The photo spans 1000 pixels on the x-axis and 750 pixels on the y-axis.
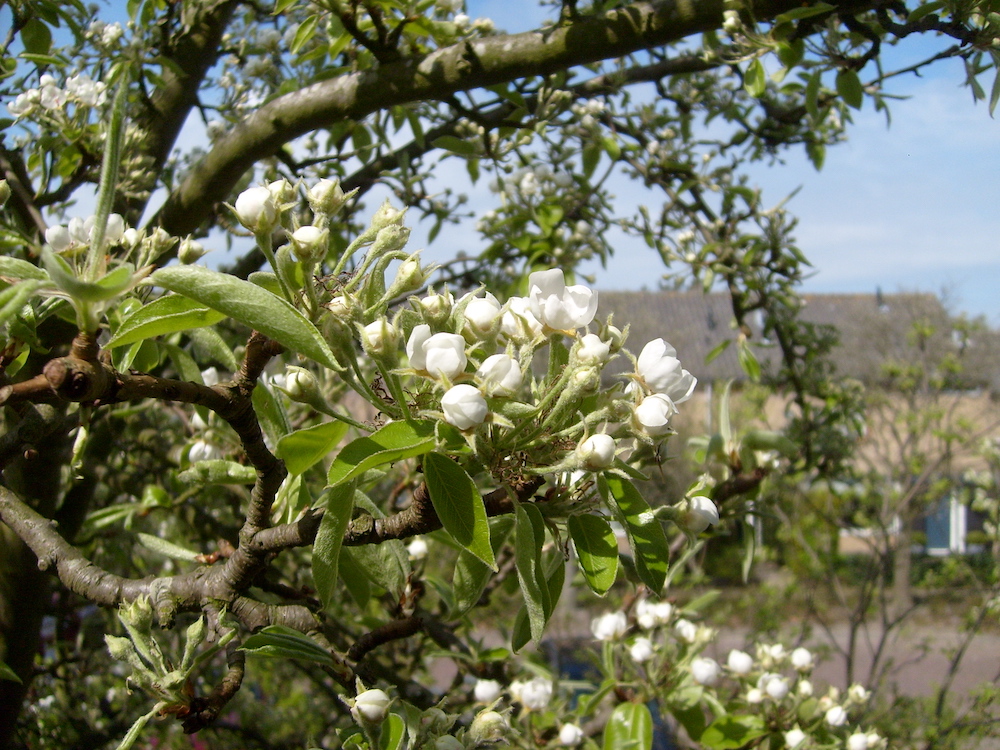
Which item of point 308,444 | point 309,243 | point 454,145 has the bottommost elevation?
point 308,444

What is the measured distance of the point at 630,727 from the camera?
1827 mm

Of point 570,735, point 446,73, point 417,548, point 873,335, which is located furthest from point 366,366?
point 873,335

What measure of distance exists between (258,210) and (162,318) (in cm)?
18

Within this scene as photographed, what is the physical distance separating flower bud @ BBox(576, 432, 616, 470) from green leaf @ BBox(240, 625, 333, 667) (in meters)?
0.49

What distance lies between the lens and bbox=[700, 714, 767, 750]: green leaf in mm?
1896

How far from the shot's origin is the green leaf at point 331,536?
859 mm

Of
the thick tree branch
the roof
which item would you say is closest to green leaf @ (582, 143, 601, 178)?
the thick tree branch

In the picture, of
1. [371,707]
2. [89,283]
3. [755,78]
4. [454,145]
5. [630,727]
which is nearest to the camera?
[89,283]

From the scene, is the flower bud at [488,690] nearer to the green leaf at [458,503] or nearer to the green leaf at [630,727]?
the green leaf at [630,727]

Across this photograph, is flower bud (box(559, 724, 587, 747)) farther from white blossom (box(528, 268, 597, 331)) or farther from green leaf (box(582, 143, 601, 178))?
green leaf (box(582, 143, 601, 178))

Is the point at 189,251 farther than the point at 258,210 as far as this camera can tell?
Yes

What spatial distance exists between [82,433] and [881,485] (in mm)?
7966

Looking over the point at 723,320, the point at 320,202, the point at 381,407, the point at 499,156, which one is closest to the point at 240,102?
the point at 499,156

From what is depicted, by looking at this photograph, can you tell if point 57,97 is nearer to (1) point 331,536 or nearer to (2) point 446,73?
(2) point 446,73
